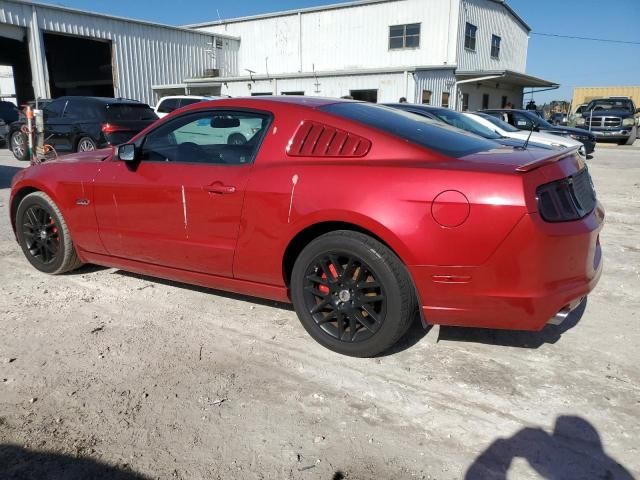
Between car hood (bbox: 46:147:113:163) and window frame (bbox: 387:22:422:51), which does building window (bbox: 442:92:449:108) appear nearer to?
window frame (bbox: 387:22:422:51)


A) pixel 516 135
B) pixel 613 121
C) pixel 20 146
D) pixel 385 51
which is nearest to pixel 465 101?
pixel 385 51

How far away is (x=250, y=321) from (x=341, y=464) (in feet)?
5.23

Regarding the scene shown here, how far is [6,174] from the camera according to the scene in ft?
35.0

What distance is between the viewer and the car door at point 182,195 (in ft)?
10.9

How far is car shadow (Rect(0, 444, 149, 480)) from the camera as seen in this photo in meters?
2.12

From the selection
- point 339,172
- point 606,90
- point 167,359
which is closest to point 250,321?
point 167,359

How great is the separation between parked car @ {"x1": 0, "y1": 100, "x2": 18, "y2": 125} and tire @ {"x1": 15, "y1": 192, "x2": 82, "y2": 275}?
49.5 feet

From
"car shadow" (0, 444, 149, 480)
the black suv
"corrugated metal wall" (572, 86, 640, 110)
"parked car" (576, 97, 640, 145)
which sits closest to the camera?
"car shadow" (0, 444, 149, 480)

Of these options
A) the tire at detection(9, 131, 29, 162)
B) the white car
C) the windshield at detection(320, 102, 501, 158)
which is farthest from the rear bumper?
the tire at detection(9, 131, 29, 162)

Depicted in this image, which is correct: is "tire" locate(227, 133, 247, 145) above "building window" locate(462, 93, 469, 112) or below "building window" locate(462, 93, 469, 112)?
below

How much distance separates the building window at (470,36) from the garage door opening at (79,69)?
2019cm

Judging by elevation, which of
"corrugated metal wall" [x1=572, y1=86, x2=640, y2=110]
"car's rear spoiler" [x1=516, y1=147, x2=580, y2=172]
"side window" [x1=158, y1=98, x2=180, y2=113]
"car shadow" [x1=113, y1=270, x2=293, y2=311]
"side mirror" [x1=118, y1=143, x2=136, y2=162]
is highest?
"corrugated metal wall" [x1=572, y1=86, x2=640, y2=110]

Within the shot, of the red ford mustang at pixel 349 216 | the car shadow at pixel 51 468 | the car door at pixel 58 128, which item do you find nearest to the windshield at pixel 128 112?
the car door at pixel 58 128

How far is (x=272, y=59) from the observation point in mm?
30719
